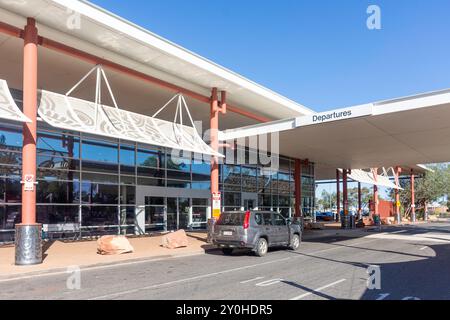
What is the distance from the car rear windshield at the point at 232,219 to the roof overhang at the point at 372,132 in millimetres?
6270

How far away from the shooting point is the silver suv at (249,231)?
52.4ft

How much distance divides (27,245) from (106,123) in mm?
5401

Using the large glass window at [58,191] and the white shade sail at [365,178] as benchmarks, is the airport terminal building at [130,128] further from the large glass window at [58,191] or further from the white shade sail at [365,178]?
the white shade sail at [365,178]

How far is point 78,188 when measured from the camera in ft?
74.2

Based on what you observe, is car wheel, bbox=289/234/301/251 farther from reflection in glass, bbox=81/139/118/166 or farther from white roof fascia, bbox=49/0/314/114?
reflection in glass, bbox=81/139/118/166

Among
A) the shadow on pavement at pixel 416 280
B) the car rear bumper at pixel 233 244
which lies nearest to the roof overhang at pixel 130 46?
the car rear bumper at pixel 233 244

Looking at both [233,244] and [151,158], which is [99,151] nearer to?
[151,158]

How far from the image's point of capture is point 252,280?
10.6m

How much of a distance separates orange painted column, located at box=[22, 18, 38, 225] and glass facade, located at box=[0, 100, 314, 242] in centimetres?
719

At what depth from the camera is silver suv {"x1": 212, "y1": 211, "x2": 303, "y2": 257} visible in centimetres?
1598

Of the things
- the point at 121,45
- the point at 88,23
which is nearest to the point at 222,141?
the point at 121,45

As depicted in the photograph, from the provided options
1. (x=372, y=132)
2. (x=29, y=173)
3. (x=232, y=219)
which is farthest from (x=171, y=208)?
(x=29, y=173)
